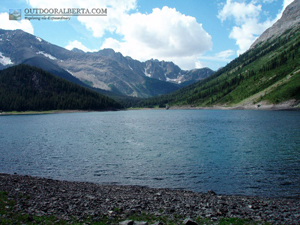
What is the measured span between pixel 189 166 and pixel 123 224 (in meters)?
24.8

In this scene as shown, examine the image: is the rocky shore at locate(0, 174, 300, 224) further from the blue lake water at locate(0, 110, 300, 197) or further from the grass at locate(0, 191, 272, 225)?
the blue lake water at locate(0, 110, 300, 197)

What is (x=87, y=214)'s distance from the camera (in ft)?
53.7

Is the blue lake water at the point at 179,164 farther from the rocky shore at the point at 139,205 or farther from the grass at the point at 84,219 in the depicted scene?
the grass at the point at 84,219

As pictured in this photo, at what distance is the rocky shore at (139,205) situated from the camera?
16625 millimetres

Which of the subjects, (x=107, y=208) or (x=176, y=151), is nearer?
(x=107, y=208)

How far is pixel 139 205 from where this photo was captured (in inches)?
755

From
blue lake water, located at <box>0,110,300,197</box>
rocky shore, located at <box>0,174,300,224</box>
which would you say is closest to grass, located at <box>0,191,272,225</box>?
rocky shore, located at <box>0,174,300,224</box>

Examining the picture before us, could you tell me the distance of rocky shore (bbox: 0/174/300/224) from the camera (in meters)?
16.6

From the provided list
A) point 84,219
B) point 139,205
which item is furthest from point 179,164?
point 84,219

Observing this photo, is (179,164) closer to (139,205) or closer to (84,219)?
(139,205)

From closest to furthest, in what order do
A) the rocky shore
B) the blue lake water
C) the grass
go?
the grass, the rocky shore, the blue lake water

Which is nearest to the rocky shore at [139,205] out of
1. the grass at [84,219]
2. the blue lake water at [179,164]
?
the grass at [84,219]

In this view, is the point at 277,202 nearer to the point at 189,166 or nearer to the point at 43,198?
the point at 189,166

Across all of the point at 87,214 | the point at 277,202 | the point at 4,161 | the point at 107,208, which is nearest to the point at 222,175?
the point at 277,202
